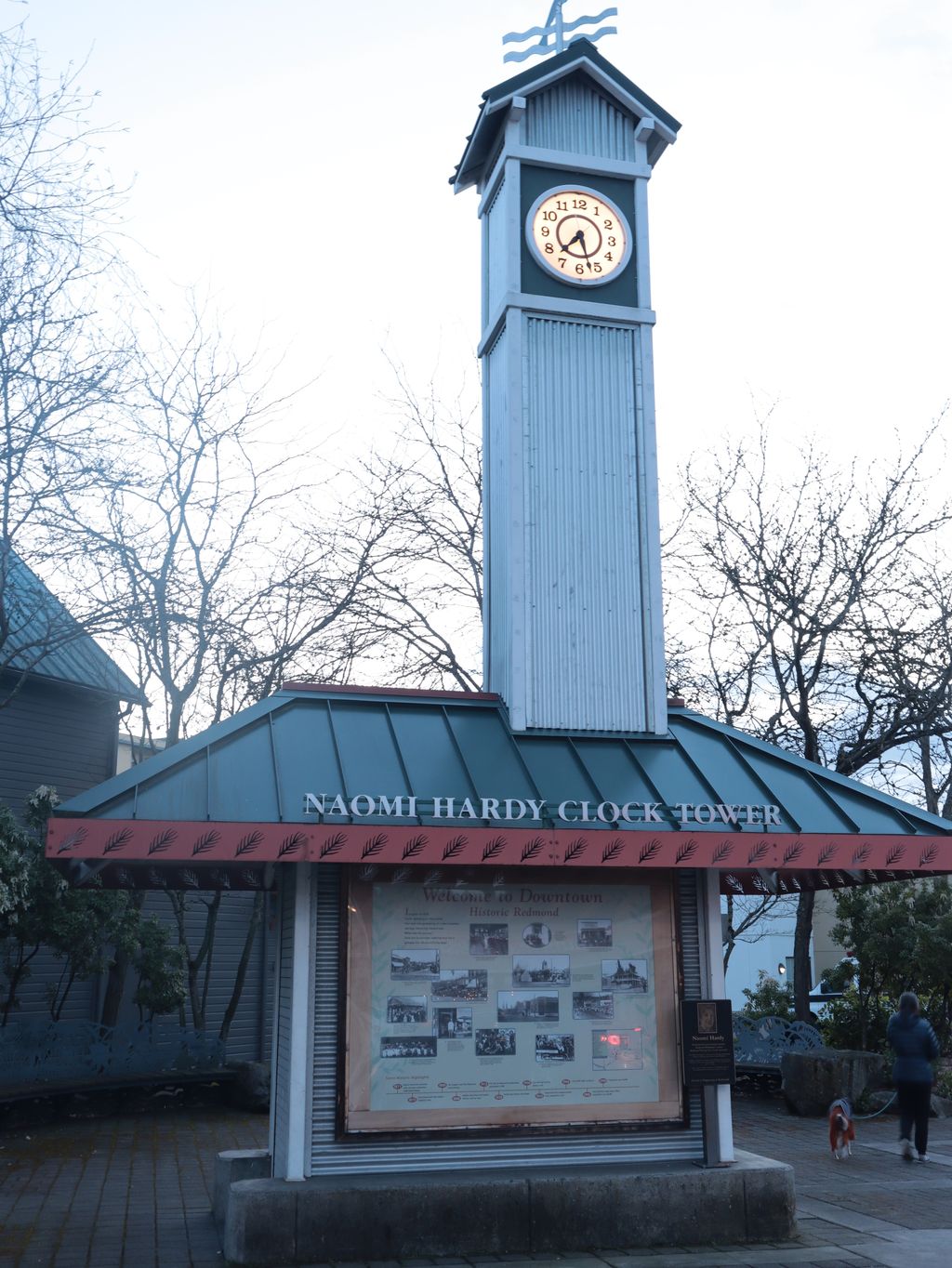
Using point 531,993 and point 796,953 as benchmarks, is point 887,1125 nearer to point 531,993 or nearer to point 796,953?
point 796,953

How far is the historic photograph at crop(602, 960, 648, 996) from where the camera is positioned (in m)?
9.27

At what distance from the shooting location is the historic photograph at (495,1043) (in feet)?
29.2

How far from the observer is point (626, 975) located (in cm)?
930

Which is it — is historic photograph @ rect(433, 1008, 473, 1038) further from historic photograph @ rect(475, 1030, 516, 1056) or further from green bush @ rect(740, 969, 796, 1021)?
green bush @ rect(740, 969, 796, 1021)

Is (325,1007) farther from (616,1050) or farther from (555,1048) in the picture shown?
(616,1050)

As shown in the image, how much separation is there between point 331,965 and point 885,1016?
12.2 m

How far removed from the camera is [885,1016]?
1806 centimetres

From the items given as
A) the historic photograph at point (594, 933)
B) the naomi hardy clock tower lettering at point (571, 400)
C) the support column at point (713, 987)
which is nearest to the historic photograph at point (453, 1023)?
the historic photograph at point (594, 933)

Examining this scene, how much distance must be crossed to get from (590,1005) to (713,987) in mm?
1012

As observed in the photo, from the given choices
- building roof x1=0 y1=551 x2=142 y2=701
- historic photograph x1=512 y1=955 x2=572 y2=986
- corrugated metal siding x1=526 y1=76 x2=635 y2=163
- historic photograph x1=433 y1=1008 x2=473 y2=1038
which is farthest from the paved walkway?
corrugated metal siding x1=526 y1=76 x2=635 y2=163

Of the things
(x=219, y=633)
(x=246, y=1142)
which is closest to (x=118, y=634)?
(x=219, y=633)

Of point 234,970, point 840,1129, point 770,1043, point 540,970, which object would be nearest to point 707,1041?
point 540,970

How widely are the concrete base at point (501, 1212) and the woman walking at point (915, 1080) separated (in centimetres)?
385

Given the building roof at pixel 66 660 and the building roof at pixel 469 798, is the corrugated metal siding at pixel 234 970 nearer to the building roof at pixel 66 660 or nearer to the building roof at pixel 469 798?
the building roof at pixel 66 660
